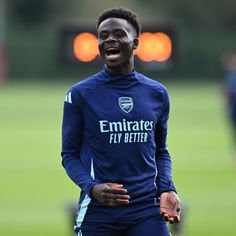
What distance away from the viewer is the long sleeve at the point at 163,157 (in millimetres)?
8336

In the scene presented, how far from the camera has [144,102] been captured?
8258 mm

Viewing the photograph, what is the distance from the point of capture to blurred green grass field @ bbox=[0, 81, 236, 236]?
59.2ft

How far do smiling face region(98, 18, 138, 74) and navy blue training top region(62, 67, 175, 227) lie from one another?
0.09 m

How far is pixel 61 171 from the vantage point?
25.9 metres

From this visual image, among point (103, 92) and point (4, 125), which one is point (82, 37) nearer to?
point (103, 92)

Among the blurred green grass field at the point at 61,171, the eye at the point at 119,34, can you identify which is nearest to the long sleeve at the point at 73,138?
the eye at the point at 119,34

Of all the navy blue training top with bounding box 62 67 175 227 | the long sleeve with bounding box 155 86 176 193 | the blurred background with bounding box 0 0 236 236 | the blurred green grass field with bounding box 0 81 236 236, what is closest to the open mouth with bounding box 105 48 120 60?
the navy blue training top with bounding box 62 67 175 227

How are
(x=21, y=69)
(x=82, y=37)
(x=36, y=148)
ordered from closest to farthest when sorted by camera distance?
1. (x=82, y=37)
2. (x=36, y=148)
3. (x=21, y=69)

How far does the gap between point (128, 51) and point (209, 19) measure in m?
81.6

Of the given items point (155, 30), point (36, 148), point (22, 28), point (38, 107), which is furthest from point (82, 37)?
point (22, 28)

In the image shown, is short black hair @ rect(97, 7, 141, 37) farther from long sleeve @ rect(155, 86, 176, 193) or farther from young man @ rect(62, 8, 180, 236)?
long sleeve @ rect(155, 86, 176, 193)

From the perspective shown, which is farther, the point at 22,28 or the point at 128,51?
the point at 22,28

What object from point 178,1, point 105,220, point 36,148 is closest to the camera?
point 105,220

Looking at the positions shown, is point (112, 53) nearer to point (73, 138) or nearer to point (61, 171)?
point (73, 138)
